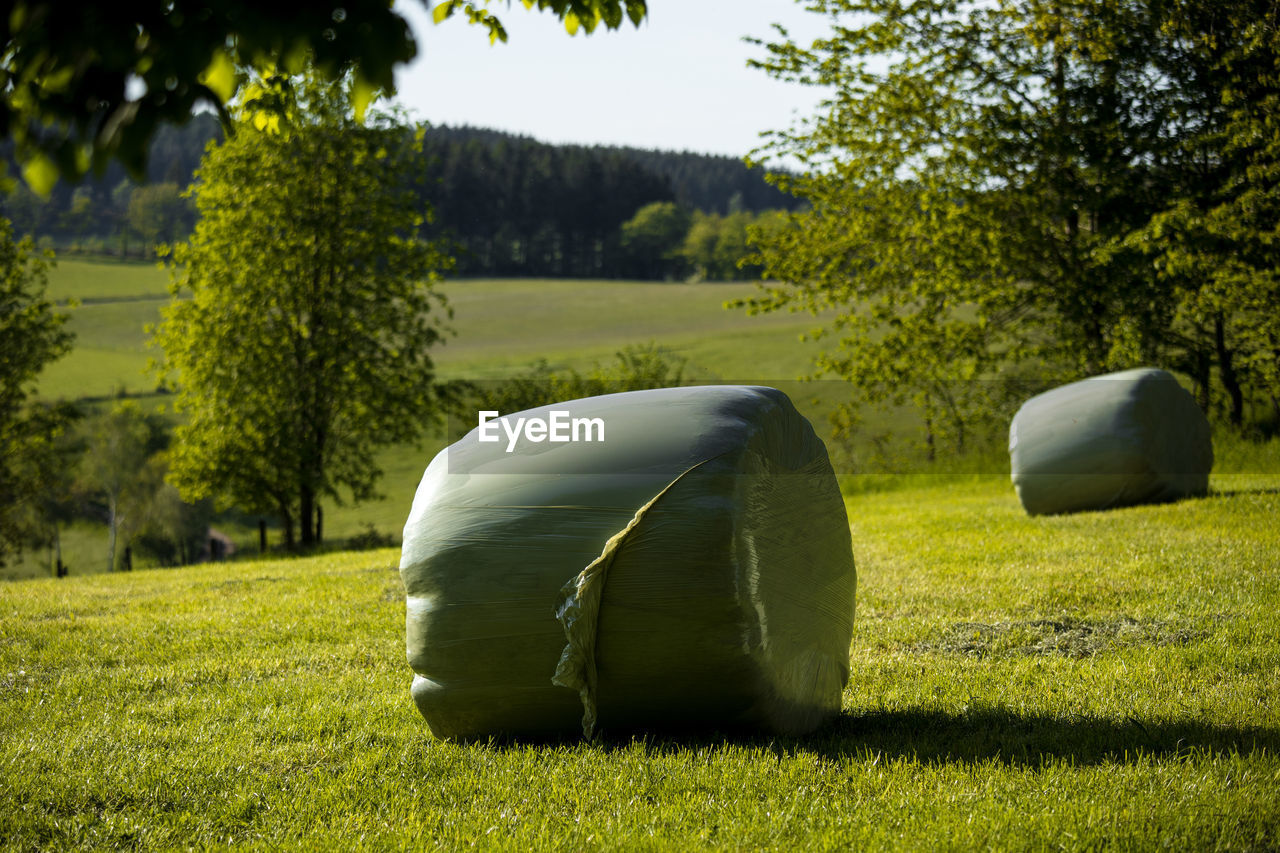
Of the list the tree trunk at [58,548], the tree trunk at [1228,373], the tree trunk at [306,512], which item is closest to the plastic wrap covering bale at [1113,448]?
the tree trunk at [1228,373]

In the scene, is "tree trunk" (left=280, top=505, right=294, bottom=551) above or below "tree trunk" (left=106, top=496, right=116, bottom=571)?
above

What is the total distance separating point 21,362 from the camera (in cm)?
2602

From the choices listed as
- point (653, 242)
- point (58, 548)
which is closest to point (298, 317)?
point (58, 548)

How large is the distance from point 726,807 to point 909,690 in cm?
226

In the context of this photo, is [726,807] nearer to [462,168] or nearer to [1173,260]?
[1173,260]

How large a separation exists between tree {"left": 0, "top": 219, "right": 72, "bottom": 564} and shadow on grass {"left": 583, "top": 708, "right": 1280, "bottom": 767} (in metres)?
26.3

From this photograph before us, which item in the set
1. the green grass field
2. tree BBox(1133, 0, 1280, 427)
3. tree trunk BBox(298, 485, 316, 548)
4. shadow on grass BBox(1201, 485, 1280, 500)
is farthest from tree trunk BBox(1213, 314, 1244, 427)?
the green grass field

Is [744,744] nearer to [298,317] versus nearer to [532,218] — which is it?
[298,317]

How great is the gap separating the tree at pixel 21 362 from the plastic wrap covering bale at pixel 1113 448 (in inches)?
938

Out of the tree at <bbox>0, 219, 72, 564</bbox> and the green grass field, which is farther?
the green grass field

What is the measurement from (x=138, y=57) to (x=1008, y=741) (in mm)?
4466

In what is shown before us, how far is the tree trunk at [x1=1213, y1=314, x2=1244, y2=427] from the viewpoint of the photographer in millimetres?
19156

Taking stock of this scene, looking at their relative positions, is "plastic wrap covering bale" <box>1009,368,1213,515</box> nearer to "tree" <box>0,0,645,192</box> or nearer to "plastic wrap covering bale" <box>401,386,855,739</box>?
"plastic wrap covering bale" <box>401,386,855,739</box>

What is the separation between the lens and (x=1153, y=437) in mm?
12492
